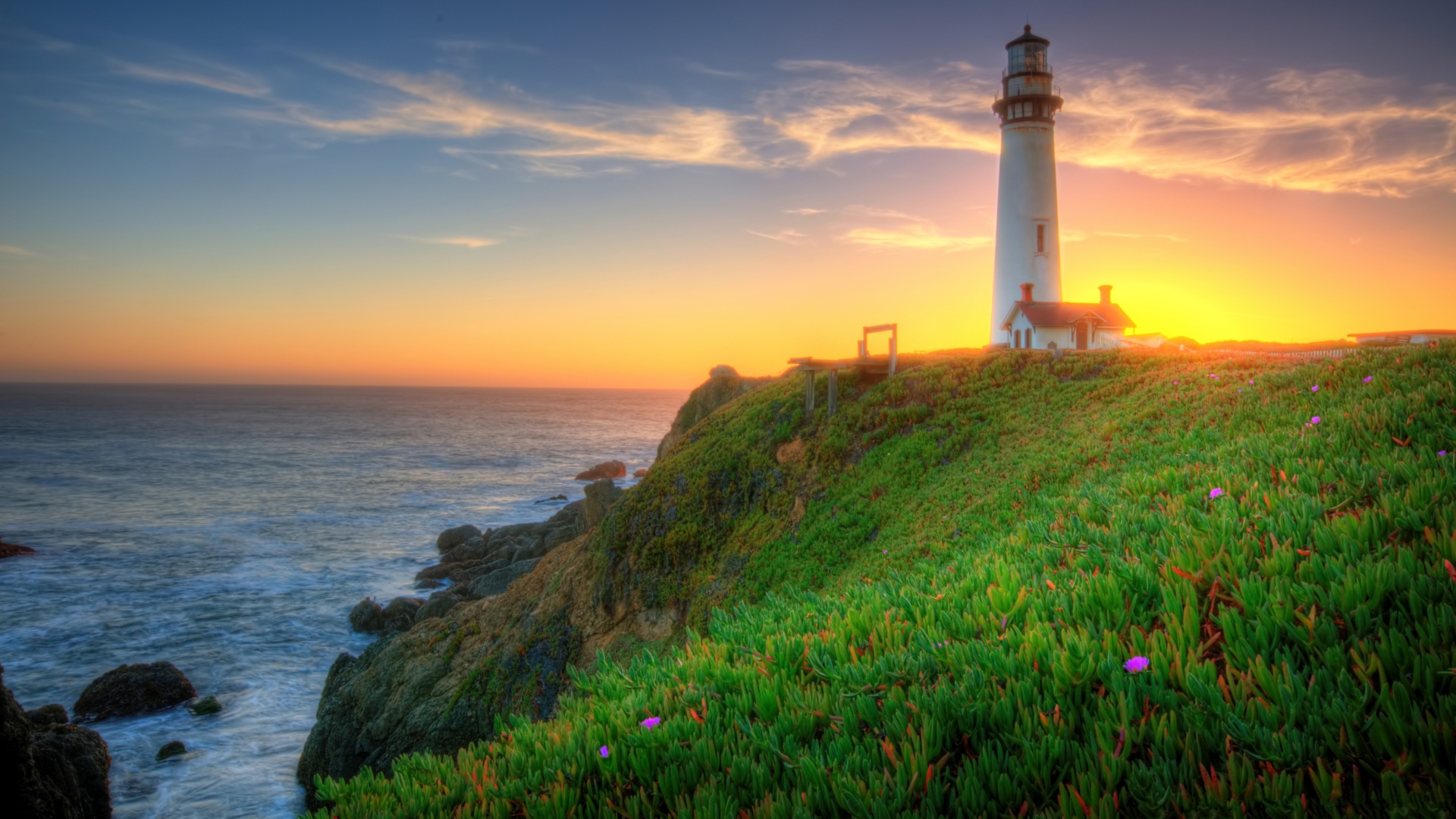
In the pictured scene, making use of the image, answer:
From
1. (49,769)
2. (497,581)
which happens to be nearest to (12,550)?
(497,581)

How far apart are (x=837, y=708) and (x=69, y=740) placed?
18.3 meters

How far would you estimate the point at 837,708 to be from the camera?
3.89 m

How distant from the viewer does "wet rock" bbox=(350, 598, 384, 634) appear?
27.4 m

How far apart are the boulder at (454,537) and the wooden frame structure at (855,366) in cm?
2726

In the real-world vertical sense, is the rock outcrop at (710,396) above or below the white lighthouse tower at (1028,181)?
below

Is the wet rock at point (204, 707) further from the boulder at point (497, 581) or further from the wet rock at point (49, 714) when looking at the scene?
the boulder at point (497, 581)

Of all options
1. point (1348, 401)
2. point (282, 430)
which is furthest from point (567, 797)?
point (282, 430)

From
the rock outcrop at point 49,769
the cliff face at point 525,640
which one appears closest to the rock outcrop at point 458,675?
the cliff face at point 525,640

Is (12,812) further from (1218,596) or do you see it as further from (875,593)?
(1218,596)

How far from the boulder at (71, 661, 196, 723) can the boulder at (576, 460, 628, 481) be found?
149 feet

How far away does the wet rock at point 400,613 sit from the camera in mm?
27234

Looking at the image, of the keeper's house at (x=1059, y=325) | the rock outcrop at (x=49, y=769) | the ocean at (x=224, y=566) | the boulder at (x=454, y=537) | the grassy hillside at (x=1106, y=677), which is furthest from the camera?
the boulder at (x=454, y=537)

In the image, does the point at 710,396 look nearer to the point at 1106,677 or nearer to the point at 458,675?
the point at 458,675

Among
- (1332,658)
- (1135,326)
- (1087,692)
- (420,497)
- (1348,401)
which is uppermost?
(1135,326)
